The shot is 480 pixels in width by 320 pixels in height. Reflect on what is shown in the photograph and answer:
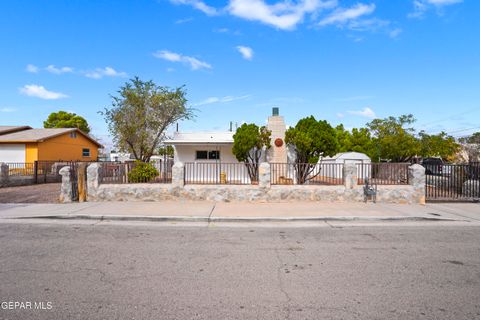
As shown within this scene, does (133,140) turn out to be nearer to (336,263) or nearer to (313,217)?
(313,217)

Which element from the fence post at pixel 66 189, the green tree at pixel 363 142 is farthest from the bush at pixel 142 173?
the green tree at pixel 363 142

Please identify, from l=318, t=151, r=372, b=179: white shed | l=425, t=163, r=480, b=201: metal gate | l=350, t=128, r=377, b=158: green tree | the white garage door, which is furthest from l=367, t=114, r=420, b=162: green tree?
the white garage door

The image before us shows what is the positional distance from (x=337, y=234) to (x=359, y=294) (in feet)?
10.5

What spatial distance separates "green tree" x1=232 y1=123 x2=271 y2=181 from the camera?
1573 cm

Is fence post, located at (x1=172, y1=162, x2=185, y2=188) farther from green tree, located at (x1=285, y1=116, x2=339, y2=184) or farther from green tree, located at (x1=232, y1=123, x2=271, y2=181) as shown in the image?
green tree, located at (x1=285, y1=116, x2=339, y2=184)

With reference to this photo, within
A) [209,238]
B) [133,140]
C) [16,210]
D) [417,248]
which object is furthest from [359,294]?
[133,140]

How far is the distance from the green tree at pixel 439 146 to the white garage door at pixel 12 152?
43.0 m

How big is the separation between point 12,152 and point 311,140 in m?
26.0

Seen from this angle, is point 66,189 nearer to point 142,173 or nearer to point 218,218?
point 142,173

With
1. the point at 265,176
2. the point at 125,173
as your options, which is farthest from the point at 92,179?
the point at 265,176

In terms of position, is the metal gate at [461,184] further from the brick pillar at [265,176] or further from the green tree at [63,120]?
the green tree at [63,120]

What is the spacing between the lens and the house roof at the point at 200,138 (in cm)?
1780

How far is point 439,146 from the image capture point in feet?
112

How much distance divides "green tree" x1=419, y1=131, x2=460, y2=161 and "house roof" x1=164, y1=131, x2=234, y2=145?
2779 centimetres
